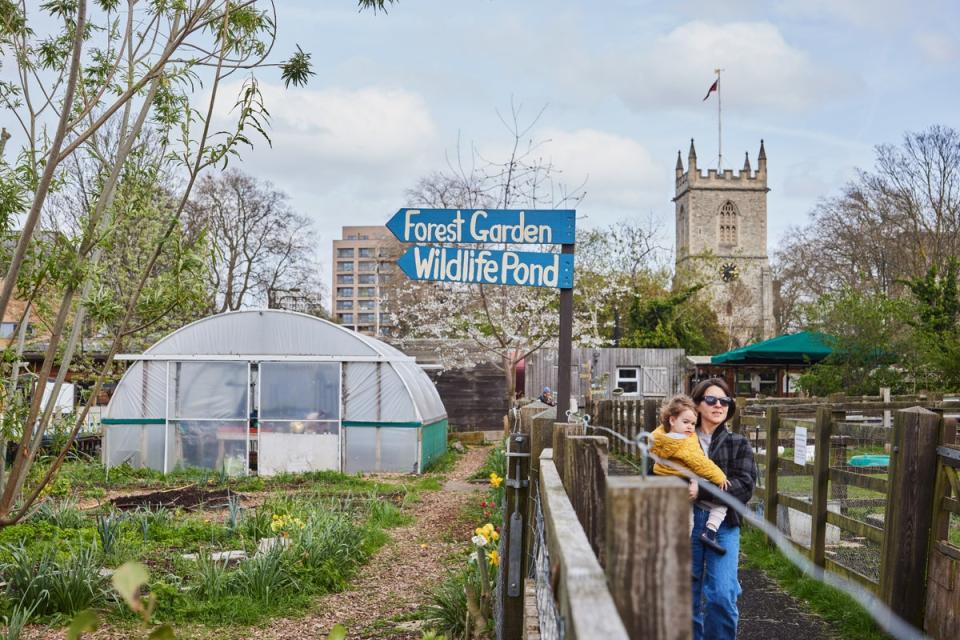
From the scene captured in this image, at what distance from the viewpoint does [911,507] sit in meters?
5.43

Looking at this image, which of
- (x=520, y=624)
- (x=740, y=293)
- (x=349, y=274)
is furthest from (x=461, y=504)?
(x=349, y=274)

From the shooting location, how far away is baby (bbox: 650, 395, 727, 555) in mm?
4516

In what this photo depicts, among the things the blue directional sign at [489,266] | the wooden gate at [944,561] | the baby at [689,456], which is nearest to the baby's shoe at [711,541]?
the baby at [689,456]

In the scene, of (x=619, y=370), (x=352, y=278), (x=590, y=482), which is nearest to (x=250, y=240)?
(x=619, y=370)

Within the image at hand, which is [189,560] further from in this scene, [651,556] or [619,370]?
[619,370]

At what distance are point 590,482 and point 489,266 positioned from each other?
10.9 feet

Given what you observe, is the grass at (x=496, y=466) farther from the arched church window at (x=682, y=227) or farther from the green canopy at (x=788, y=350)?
the arched church window at (x=682, y=227)

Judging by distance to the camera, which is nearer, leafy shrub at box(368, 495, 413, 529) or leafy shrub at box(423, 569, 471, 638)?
leafy shrub at box(423, 569, 471, 638)

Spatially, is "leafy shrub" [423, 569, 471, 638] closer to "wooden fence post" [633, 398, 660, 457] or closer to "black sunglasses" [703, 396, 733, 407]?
"black sunglasses" [703, 396, 733, 407]

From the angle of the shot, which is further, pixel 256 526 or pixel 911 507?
pixel 256 526

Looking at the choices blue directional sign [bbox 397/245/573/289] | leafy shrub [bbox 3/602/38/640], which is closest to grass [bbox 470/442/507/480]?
blue directional sign [bbox 397/245/573/289]

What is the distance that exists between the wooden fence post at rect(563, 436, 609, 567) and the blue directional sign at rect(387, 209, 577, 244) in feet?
10.3

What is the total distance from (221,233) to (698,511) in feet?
135

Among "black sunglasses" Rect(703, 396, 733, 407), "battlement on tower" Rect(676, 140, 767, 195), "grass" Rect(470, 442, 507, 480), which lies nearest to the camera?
"black sunglasses" Rect(703, 396, 733, 407)
